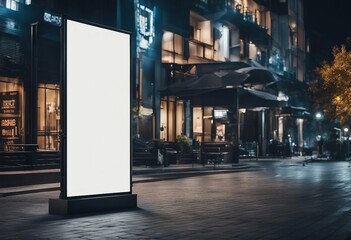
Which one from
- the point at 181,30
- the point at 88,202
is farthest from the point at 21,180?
the point at 181,30

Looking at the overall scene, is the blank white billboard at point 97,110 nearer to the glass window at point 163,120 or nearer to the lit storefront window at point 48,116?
the lit storefront window at point 48,116

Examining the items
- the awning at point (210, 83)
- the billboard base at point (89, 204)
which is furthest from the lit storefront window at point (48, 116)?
the billboard base at point (89, 204)

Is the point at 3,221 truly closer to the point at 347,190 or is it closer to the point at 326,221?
the point at 326,221

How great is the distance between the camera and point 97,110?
1020cm

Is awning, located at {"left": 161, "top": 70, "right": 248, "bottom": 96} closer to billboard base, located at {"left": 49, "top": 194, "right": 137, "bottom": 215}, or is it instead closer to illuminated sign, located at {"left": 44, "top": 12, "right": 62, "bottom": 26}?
illuminated sign, located at {"left": 44, "top": 12, "right": 62, "bottom": 26}

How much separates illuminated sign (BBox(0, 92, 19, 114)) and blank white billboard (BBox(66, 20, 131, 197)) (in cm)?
1175

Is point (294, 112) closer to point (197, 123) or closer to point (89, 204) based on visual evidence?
point (197, 123)

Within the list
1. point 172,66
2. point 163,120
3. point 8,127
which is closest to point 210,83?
point 172,66

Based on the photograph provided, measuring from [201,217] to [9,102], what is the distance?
13.7 meters

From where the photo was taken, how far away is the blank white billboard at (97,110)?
9828mm

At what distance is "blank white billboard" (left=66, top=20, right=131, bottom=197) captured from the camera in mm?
9828

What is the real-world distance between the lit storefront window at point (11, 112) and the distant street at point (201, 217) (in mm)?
7591

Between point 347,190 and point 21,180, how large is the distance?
27.5 feet

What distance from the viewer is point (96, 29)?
10.3 meters
